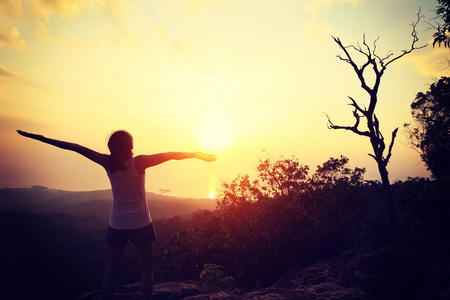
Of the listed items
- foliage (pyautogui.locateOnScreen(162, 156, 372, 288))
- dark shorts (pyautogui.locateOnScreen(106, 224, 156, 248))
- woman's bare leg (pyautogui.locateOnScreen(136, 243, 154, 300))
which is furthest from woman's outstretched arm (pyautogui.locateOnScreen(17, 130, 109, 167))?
foliage (pyautogui.locateOnScreen(162, 156, 372, 288))

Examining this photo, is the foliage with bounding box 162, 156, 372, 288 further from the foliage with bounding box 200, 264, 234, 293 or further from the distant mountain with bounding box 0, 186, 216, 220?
the distant mountain with bounding box 0, 186, 216, 220

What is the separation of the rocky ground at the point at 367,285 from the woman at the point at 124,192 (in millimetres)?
2333

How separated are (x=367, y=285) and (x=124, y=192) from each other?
4691 mm

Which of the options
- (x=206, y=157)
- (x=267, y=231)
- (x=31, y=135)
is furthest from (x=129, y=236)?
(x=267, y=231)

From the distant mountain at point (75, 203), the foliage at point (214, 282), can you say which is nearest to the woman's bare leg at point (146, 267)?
the foliage at point (214, 282)

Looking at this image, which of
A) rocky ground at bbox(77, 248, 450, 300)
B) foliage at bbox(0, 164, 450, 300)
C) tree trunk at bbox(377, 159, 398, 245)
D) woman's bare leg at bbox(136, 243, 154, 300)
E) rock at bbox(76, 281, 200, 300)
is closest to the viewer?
woman's bare leg at bbox(136, 243, 154, 300)

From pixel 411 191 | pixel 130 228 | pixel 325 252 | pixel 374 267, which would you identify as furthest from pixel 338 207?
pixel 130 228

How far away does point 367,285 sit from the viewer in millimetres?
4742

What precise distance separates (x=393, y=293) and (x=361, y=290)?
1.62ft

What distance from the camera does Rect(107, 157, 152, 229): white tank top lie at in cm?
302

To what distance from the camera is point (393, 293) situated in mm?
4402

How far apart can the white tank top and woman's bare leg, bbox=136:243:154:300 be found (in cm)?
34

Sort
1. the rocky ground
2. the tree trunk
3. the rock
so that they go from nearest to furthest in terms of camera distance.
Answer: the rocky ground < the rock < the tree trunk

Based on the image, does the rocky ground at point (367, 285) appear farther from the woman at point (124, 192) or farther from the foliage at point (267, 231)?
Result: the foliage at point (267, 231)
